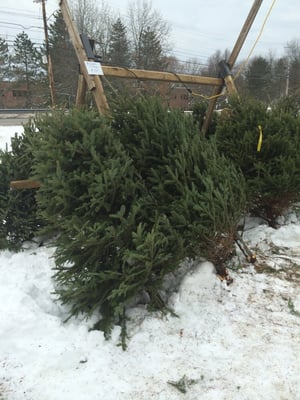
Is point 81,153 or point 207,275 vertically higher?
point 81,153

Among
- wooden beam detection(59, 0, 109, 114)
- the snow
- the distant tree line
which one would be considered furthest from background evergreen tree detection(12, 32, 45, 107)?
the snow

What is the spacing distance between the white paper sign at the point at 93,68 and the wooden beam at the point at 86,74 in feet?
0.16

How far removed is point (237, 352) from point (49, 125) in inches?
91.6

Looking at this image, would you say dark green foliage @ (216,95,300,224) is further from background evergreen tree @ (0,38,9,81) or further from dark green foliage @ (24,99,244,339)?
background evergreen tree @ (0,38,9,81)

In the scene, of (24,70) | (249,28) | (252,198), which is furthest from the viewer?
(24,70)

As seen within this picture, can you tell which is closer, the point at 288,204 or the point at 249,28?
the point at 288,204

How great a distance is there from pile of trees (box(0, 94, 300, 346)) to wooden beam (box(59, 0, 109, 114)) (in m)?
0.48

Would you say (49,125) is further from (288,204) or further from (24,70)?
(24,70)

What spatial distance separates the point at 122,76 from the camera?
4074 mm

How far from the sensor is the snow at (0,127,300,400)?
2.15 meters

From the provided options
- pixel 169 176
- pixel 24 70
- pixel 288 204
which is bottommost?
pixel 288 204

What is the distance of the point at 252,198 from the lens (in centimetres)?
392

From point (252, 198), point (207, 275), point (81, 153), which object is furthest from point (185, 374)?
point (252, 198)

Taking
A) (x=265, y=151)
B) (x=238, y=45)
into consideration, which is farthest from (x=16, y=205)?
(x=238, y=45)
